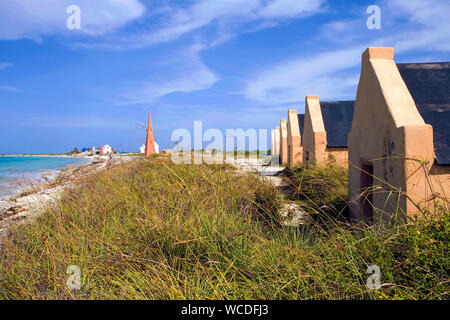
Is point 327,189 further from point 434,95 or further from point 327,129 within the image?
point 327,129

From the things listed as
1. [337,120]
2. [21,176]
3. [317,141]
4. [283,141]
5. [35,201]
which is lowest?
[35,201]

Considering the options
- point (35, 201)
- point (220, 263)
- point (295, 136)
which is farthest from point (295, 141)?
point (220, 263)

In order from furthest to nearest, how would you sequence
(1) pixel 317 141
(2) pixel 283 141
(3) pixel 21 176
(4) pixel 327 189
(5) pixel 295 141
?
1. (2) pixel 283 141
2. (5) pixel 295 141
3. (1) pixel 317 141
4. (3) pixel 21 176
5. (4) pixel 327 189

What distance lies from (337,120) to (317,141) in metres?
2.01

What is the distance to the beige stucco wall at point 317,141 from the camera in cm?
1052

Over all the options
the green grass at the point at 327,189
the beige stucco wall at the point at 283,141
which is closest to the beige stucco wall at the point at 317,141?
the green grass at the point at 327,189

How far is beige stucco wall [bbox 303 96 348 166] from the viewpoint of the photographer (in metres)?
10.5

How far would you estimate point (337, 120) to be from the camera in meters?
12.3

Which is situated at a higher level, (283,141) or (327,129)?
(283,141)

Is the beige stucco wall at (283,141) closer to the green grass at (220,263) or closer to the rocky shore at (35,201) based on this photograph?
the rocky shore at (35,201)

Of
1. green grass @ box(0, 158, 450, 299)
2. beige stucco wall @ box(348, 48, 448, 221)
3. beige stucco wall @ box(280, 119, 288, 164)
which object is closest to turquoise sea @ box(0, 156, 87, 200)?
green grass @ box(0, 158, 450, 299)

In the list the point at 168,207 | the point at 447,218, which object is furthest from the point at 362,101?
the point at 168,207

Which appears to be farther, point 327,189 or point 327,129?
point 327,129

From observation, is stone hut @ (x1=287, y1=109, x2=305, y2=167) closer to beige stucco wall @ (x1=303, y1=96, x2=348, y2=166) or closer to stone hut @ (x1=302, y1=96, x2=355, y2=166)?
stone hut @ (x1=302, y1=96, x2=355, y2=166)
